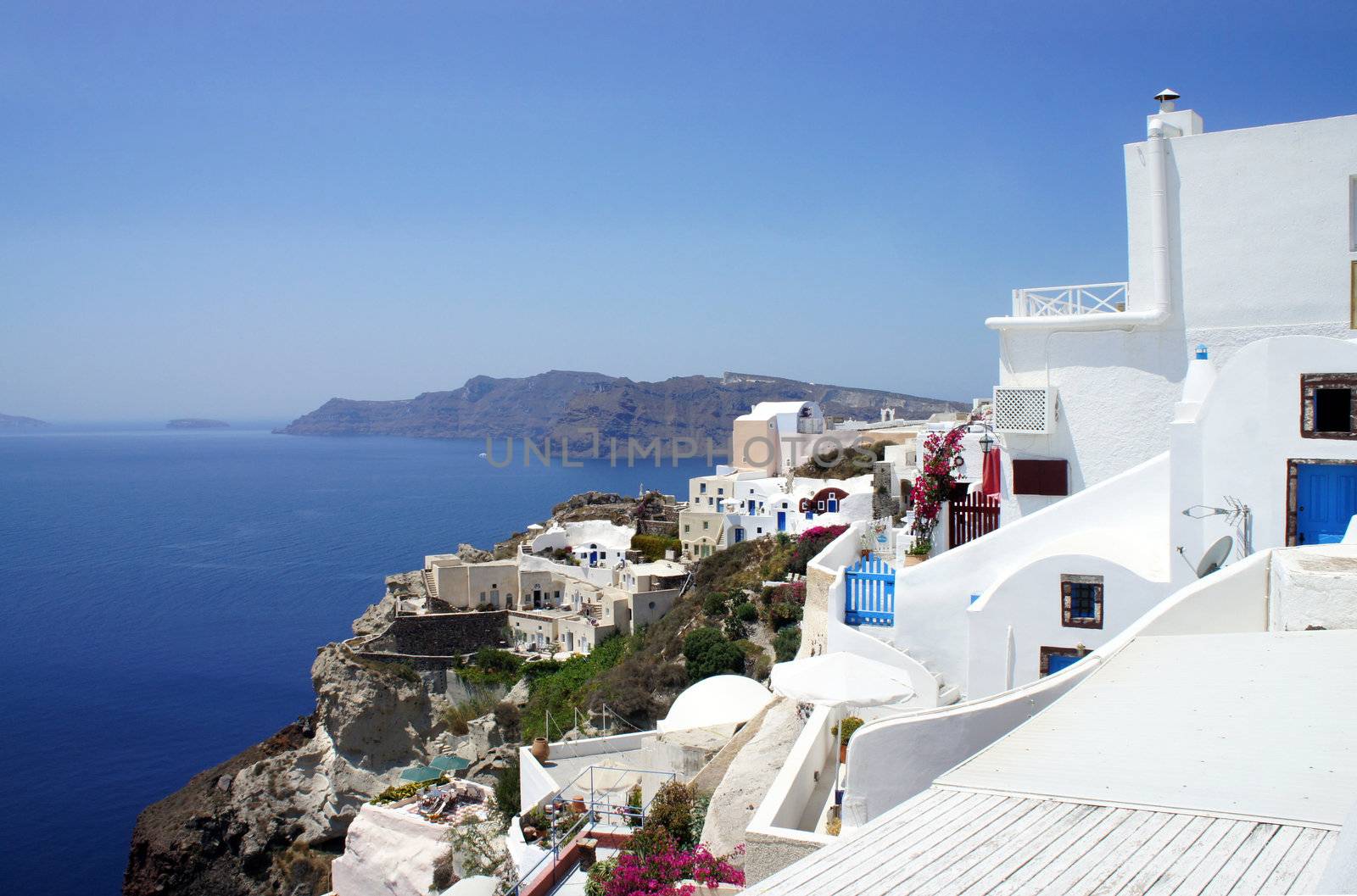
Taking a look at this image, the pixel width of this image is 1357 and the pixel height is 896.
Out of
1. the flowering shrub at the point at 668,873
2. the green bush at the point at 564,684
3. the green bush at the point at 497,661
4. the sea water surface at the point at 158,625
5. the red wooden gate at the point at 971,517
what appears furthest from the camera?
the green bush at the point at 497,661

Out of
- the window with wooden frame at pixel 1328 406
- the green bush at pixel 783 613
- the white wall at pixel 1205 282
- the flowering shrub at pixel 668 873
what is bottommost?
the green bush at pixel 783 613

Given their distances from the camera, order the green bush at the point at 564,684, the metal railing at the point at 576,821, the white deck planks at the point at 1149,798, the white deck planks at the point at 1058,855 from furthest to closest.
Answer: the green bush at the point at 564,684
the metal railing at the point at 576,821
the white deck planks at the point at 1149,798
the white deck planks at the point at 1058,855

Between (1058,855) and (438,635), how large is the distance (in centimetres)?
4145

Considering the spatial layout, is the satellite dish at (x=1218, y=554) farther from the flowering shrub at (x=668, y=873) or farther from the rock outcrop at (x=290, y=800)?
the rock outcrop at (x=290, y=800)

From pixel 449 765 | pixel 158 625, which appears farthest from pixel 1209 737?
pixel 158 625

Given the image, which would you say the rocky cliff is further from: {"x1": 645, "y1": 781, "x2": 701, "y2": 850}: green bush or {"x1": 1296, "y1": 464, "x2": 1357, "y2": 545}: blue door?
{"x1": 1296, "y1": 464, "x2": 1357, "y2": 545}: blue door

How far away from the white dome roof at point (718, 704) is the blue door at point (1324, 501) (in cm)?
848

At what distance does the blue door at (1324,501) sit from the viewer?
29.5ft

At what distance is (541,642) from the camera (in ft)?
147

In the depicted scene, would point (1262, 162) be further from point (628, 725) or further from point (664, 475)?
point (664, 475)

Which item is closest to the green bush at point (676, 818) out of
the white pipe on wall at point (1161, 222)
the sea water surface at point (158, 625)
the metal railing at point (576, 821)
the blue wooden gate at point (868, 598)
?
the metal railing at point (576, 821)

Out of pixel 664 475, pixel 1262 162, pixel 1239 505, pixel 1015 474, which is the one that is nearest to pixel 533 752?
pixel 1015 474

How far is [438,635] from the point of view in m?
43.5

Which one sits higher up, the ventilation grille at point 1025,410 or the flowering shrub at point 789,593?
the ventilation grille at point 1025,410
